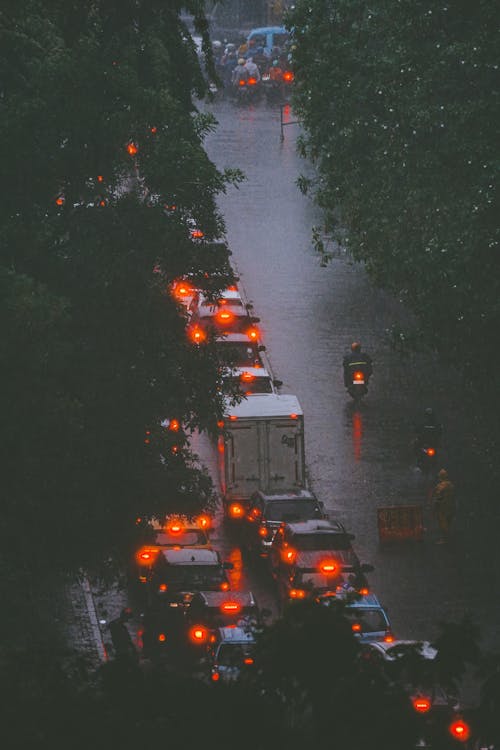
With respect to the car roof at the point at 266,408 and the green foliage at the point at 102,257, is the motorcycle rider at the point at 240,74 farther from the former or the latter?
the green foliage at the point at 102,257

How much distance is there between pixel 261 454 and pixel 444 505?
3703 mm

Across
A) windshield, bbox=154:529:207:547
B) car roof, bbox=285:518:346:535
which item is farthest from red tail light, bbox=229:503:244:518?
windshield, bbox=154:529:207:547

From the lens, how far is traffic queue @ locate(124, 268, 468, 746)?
23.8m

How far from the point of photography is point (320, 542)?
93.0 feet

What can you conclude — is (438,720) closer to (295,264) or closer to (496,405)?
(496,405)

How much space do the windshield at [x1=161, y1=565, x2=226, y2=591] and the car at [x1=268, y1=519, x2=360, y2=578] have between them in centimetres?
134

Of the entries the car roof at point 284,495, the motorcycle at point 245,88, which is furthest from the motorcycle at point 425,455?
the motorcycle at point 245,88

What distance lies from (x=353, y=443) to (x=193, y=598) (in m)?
12.4

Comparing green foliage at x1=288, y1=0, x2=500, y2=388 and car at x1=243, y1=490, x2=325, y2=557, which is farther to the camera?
green foliage at x1=288, y1=0, x2=500, y2=388

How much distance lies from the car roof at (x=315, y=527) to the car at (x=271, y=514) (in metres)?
0.86

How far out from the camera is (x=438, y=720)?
10852 millimetres

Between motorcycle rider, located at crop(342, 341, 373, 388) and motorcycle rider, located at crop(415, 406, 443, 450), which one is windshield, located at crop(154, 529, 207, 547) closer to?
motorcycle rider, located at crop(415, 406, 443, 450)

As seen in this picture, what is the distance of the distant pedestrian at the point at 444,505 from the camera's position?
30969 millimetres

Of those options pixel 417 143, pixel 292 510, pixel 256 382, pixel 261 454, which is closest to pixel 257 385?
pixel 256 382
